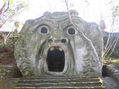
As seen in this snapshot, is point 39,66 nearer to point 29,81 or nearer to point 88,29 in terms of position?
point 29,81

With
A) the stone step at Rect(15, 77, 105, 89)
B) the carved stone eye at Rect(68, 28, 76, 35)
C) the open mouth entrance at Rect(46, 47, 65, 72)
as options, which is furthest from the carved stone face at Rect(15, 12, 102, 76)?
the open mouth entrance at Rect(46, 47, 65, 72)

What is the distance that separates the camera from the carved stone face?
6.59m

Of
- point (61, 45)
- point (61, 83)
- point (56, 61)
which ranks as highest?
point (61, 45)

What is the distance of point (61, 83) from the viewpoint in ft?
19.4

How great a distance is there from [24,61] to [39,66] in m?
0.71

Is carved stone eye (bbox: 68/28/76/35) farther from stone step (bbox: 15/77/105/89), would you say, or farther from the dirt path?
the dirt path

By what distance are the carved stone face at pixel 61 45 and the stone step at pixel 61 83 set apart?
47cm

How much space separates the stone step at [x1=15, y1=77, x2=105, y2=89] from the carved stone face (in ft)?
1.54

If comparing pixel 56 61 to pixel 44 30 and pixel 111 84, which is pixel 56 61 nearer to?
pixel 44 30

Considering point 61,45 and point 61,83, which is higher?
point 61,45

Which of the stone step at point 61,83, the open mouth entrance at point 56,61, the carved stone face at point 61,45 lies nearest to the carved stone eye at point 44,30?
the carved stone face at point 61,45

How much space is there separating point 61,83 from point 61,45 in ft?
5.47

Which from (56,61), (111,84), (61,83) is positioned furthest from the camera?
(56,61)

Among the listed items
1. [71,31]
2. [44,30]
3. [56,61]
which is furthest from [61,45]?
[56,61]
